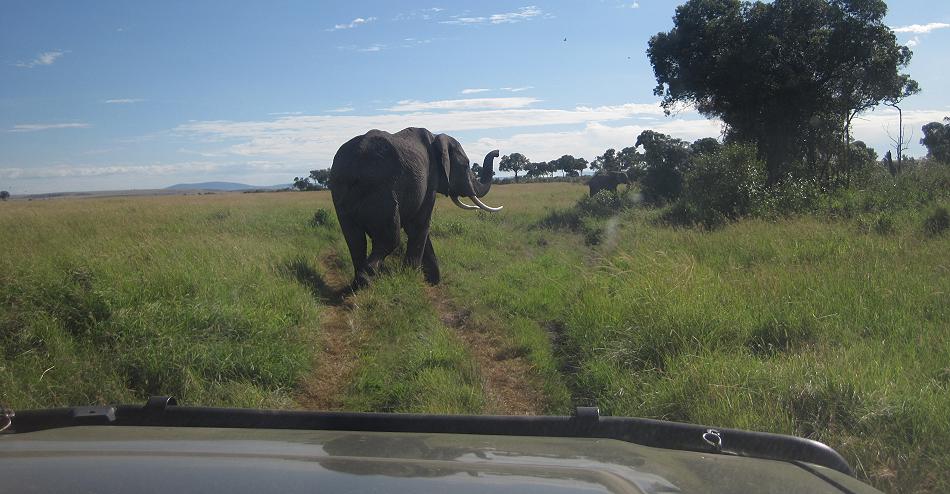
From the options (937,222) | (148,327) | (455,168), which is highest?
(455,168)

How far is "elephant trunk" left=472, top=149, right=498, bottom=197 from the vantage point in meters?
13.1

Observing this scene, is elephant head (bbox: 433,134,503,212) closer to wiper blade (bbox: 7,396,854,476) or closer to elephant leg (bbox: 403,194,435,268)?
elephant leg (bbox: 403,194,435,268)

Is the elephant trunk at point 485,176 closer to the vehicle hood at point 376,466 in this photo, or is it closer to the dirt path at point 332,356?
the dirt path at point 332,356

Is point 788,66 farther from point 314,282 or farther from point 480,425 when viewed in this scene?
point 480,425

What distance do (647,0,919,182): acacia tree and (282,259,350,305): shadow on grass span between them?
12.7 m

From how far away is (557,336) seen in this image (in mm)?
7637

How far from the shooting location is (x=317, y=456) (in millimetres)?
2441

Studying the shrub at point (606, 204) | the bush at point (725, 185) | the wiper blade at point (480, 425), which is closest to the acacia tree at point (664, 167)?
the shrub at point (606, 204)

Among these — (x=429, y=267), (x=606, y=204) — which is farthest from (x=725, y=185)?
(x=606, y=204)

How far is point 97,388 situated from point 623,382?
385 cm

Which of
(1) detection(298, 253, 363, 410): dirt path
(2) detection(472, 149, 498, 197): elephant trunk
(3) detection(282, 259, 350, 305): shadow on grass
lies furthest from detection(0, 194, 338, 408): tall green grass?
(2) detection(472, 149, 498, 197): elephant trunk

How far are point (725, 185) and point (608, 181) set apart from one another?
1286cm

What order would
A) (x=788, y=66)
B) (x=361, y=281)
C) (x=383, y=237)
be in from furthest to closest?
(x=788, y=66)
(x=383, y=237)
(x=361, y=281)

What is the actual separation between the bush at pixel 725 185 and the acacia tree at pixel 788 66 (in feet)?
9.73
